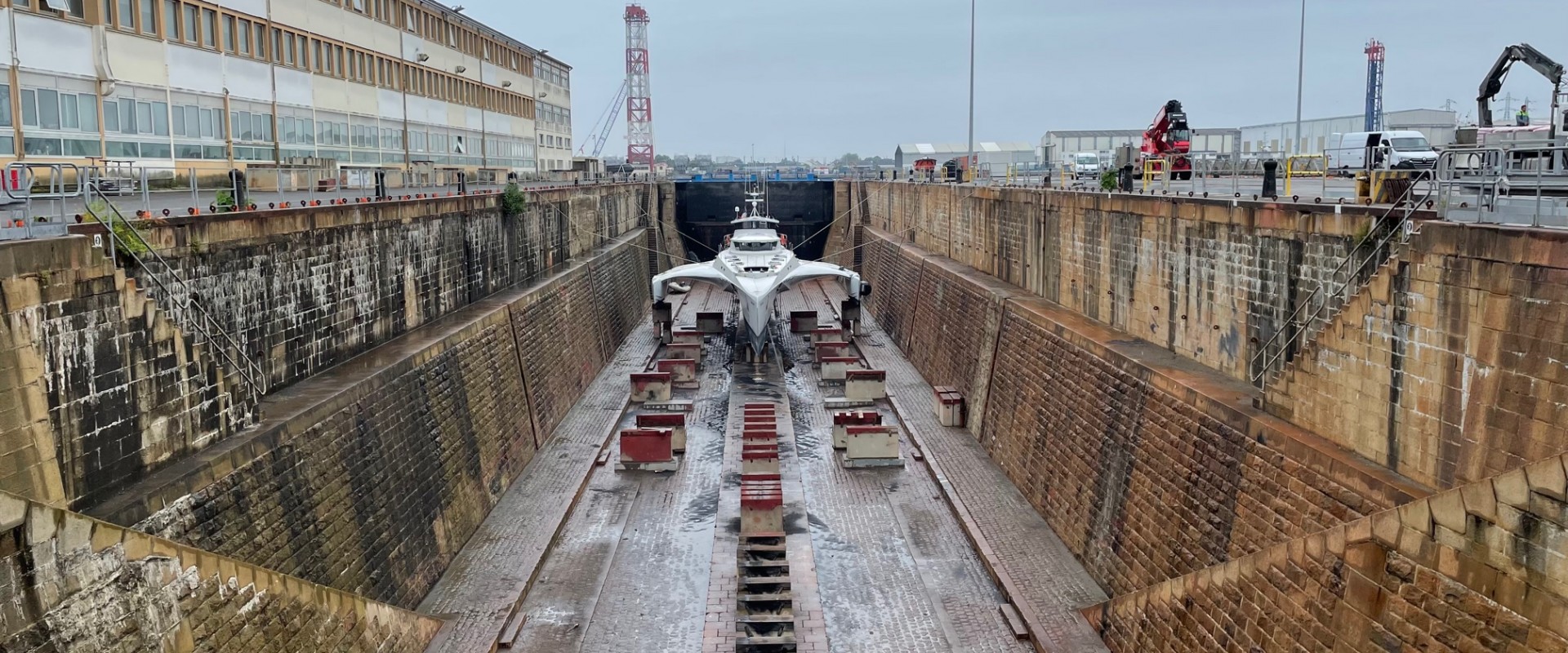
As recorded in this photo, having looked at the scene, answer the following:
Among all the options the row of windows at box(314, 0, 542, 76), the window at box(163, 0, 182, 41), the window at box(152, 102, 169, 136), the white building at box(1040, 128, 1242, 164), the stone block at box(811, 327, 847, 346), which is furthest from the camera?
the white building at box(1040, 128, 1242, 164)

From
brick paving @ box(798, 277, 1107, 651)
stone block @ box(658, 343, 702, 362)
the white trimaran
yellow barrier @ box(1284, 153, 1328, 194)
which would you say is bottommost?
brick paving @ box(798, 277, 1107, 651)

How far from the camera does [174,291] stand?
12344mm

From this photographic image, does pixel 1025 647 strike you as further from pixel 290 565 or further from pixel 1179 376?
pixel 290 565

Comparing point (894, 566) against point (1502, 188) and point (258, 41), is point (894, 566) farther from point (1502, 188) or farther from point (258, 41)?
point (258, 41)

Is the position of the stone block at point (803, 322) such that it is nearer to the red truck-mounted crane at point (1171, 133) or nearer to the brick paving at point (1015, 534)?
the brick paving at point (1015, 534)

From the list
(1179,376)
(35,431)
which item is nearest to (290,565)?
(35,431)

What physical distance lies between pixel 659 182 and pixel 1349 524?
166 feet

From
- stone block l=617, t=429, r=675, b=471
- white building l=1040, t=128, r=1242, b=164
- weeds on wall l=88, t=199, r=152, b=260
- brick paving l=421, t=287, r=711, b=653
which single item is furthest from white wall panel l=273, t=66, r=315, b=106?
white building l=1040, t=128, r=1242, b=164

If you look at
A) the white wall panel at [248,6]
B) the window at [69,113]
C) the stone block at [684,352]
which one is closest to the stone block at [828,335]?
the stone block at [684,352]

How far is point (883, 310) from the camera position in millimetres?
41250

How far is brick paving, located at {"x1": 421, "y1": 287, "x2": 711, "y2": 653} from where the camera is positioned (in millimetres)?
14430

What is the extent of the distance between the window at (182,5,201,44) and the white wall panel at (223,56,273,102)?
1347 millimetres

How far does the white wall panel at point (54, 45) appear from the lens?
60.0 feet

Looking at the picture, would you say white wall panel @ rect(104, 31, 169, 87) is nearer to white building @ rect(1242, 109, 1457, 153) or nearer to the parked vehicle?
the parked vehicle
